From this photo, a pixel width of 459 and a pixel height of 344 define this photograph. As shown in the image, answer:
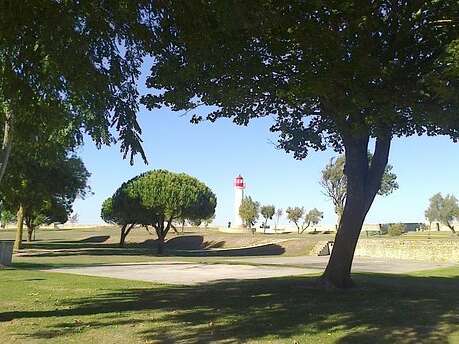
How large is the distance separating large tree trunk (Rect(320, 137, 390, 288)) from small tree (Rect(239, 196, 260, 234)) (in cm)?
6294

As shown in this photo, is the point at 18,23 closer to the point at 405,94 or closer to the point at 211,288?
the point at 405,94

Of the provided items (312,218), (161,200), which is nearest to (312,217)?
(312,218)

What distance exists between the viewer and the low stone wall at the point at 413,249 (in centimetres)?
3075

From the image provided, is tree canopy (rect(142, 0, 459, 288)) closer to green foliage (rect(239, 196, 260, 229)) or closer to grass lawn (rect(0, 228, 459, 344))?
grass lawn (rect(0, 228, 459, 344))

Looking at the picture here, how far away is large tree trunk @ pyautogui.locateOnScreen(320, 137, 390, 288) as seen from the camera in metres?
13.9

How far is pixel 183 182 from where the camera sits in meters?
45.8

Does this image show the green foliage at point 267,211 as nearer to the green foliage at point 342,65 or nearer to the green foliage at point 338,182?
the green foliage at point 338,182

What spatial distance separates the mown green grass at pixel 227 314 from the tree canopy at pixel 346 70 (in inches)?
92.9

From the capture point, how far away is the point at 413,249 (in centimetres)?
3316

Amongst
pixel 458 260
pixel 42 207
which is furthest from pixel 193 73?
pixel 42 207

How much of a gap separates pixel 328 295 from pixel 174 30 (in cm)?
718

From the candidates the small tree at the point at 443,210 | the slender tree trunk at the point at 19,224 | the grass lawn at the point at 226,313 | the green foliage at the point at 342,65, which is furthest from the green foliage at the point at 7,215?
the small tree at the point at 443,210

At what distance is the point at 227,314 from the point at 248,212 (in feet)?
222

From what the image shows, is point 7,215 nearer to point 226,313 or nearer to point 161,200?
point 161,200
